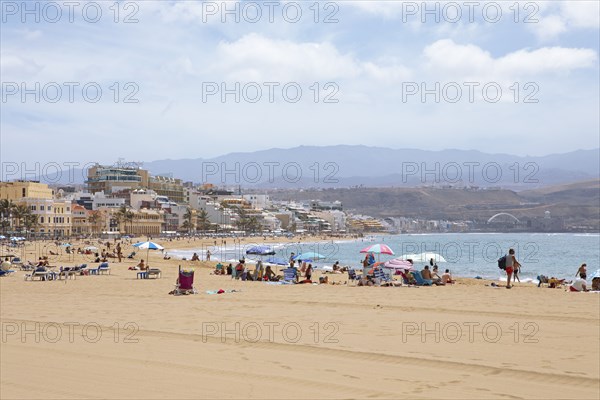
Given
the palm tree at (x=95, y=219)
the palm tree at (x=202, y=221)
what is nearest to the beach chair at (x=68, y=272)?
the palm tree at (x=95, y=219)

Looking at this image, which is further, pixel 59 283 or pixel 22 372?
pixel 59 283

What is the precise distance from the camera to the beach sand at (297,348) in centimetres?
658

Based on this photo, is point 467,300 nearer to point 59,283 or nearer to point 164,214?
point 59,283

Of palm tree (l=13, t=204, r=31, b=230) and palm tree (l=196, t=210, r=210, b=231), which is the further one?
palm tree (l=196, t=210, r=210, b=231)

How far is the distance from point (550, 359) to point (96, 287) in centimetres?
1409

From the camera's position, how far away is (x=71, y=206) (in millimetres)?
90812

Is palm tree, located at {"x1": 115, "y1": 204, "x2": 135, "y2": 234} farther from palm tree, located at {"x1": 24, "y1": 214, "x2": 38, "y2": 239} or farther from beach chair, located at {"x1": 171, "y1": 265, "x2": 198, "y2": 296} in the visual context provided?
beach chair, located at {"x1": 171, "y1": 265, "x2": 198, "y2": 296}

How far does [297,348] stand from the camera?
8617 millimetres

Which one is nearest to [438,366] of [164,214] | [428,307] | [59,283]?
[428,307]

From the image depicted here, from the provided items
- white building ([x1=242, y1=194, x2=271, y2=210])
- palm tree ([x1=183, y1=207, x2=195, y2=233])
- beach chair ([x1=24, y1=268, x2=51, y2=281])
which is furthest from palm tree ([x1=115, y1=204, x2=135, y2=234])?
beach chair ([x1=24, y1=268, x2=51, y2=281])

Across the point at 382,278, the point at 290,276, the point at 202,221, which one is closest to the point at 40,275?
the point at 290,276

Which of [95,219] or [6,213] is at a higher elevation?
[6,213]

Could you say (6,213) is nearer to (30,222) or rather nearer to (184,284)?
(30,222)

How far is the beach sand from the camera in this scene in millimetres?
6578
